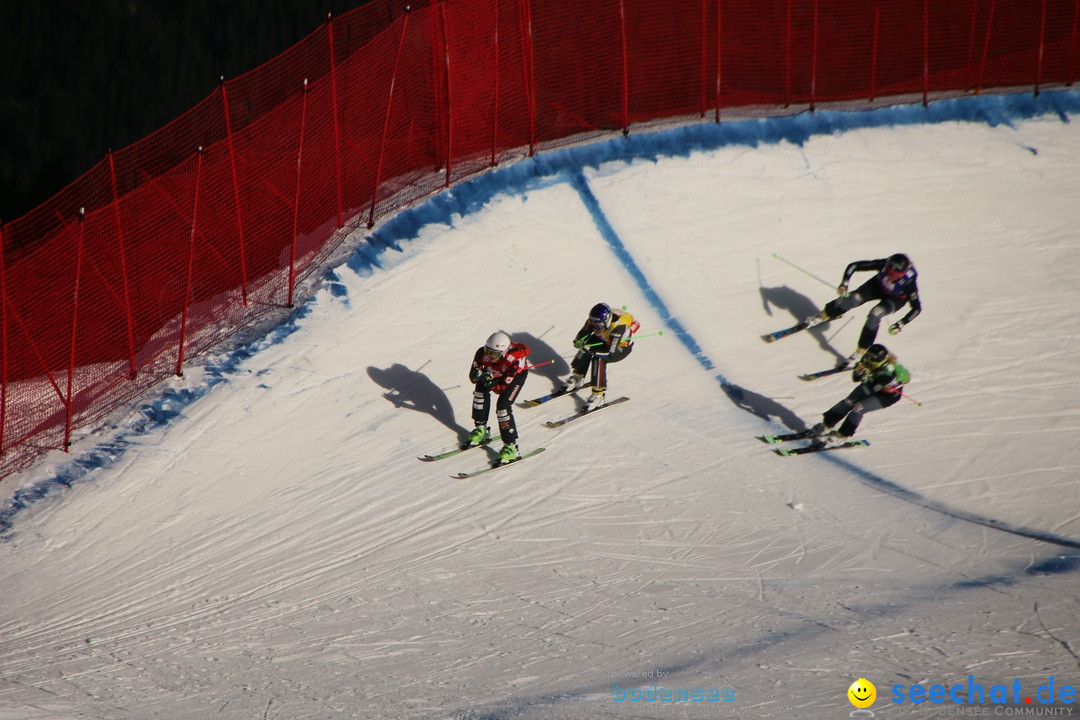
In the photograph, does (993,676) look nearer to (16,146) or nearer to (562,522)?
(562,522)

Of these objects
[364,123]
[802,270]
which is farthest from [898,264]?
[364,123]

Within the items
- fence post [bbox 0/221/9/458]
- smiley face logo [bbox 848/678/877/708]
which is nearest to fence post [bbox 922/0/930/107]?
smiley face logo [bbox 848/678/877/708]

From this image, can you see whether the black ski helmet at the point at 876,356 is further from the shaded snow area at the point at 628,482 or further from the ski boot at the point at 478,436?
the ski boot at the point at 478,436

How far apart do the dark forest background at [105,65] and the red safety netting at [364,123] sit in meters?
3.83

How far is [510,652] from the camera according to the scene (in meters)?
8.09

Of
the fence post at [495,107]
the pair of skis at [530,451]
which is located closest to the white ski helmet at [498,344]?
the pair of skis at [530,451]

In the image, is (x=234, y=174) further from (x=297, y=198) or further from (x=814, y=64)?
(x=814, y=64)

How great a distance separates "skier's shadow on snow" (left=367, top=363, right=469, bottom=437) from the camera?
11.4 m

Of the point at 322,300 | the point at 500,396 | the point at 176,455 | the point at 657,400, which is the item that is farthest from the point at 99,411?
the point at 657,400

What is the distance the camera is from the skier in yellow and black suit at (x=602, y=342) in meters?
11.2

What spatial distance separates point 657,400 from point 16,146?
9.99 meters

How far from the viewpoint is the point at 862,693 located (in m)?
7.26

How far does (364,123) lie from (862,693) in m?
8.39

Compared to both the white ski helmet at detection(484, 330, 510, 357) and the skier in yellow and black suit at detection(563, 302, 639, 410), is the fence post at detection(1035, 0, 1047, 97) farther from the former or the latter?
the white ski helmet at detection(484, 330, 510, 357)
